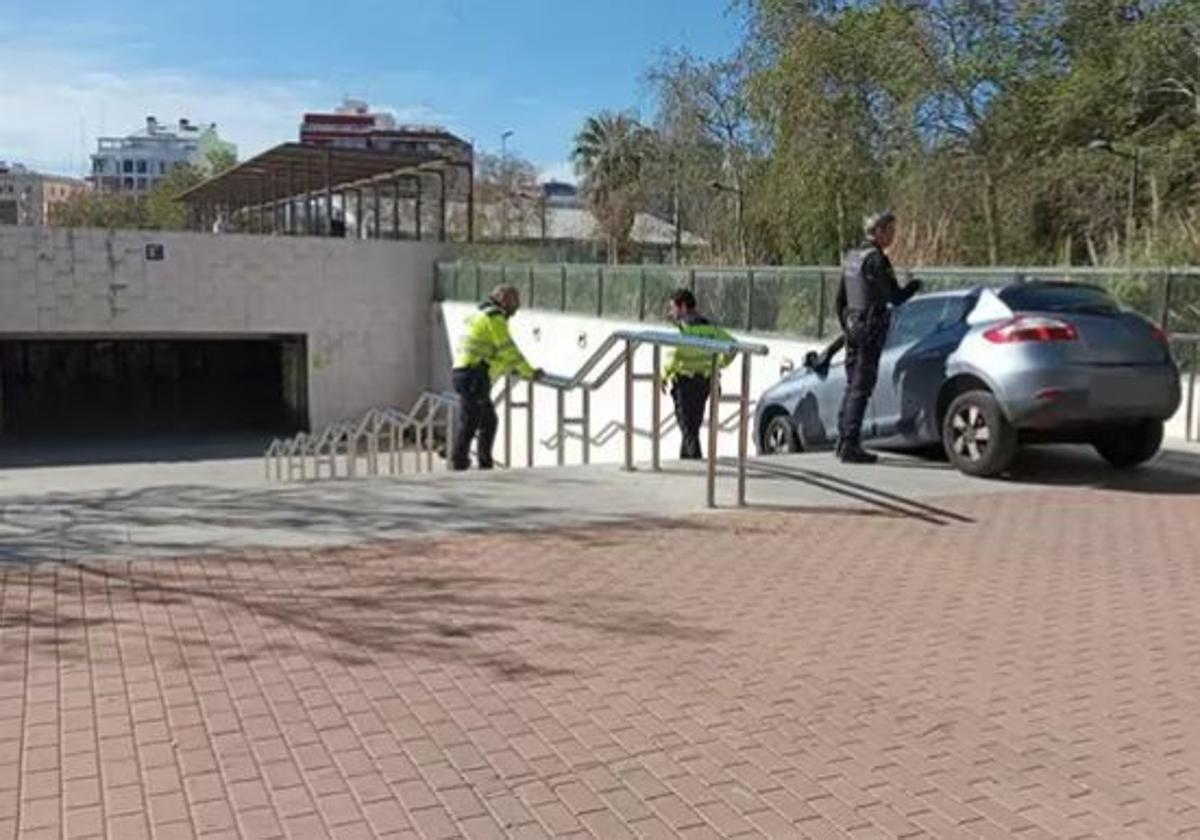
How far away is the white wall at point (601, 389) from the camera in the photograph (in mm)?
16000

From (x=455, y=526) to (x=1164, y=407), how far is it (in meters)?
5.18

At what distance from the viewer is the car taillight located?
28.0 ft

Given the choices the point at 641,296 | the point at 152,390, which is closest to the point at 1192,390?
the point at 641,296

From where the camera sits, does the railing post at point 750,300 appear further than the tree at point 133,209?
No

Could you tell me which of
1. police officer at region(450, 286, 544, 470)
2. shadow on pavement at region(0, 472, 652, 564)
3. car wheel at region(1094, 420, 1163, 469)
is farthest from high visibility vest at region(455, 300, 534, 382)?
car wheel at region(1094, 420, 1163, 469)

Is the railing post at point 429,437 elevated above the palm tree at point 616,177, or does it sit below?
below

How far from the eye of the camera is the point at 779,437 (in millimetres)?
11664

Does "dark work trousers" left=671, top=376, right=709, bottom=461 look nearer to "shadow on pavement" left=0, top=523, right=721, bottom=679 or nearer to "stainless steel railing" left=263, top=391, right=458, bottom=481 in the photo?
"stainless steel railing" left=263, top=391, right=458, bottom=481

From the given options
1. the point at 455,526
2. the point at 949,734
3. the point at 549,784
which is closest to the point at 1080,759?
the point at 949,734

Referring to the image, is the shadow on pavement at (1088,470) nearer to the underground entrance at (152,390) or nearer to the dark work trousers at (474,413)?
the dark work trousers at (474,413)

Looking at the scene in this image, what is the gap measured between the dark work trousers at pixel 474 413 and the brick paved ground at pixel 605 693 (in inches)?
191

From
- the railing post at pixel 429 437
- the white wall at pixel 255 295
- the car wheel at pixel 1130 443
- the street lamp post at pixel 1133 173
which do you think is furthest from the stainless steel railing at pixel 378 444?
the street lamp post at pixel 1133 173

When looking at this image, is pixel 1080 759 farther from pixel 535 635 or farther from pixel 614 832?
pixel 535 635

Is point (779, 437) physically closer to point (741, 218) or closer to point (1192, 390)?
point (1192, 390)
